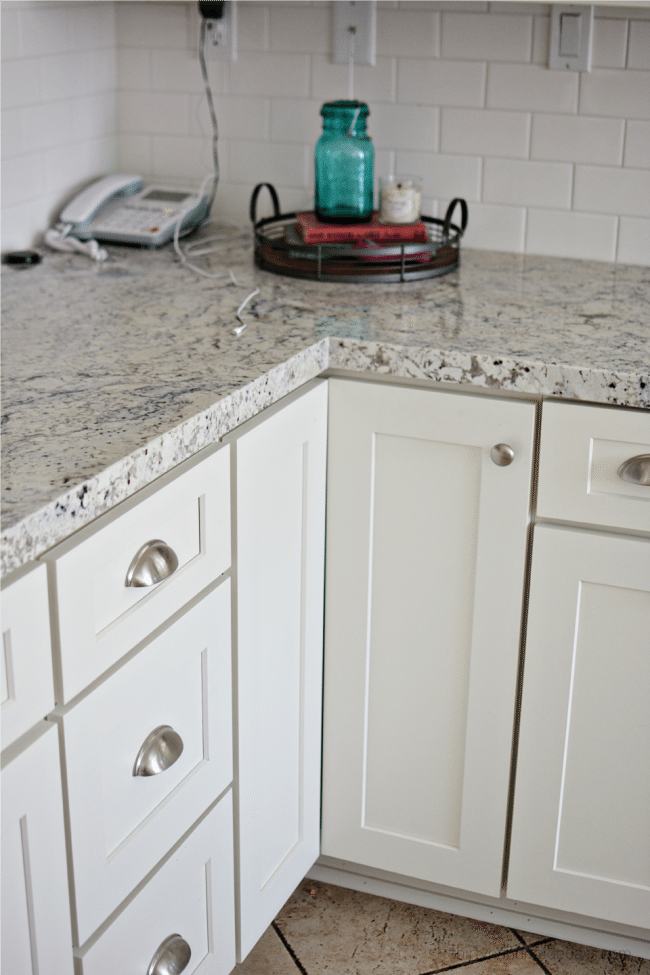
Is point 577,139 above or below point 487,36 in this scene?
below

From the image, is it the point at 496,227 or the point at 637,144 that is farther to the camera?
the point at 496,227

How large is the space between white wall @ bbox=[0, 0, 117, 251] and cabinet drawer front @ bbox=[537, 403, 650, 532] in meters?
1.04

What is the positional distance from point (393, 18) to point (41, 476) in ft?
4.13

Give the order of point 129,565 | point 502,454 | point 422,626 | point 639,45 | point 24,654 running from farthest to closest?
point 639,45 → point 422,626 → point 502,454 → point 129,565 → point 24,654

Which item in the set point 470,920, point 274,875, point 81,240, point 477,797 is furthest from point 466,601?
point 81,240

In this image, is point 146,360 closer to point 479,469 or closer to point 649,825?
point 479,469

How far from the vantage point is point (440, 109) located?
1.88m

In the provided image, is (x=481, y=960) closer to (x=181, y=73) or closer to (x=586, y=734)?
(x=586, y=734)

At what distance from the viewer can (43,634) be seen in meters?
0.92

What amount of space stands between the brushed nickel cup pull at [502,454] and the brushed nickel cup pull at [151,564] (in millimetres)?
471

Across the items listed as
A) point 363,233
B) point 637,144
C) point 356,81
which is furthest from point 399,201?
point 637,144

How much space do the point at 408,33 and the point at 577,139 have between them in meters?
0.35

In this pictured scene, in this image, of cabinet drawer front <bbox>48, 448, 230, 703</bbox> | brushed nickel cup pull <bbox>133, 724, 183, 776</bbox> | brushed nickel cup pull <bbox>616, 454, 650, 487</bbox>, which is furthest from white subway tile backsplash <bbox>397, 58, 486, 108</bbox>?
brushed nickel cup pull <bbox>133, 724, 183, 776</bbox>

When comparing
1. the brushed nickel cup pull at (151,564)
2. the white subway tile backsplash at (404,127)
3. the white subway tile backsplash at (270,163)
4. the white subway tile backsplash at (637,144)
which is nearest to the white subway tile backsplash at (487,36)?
the white subway tile backsplash at (404,127)
